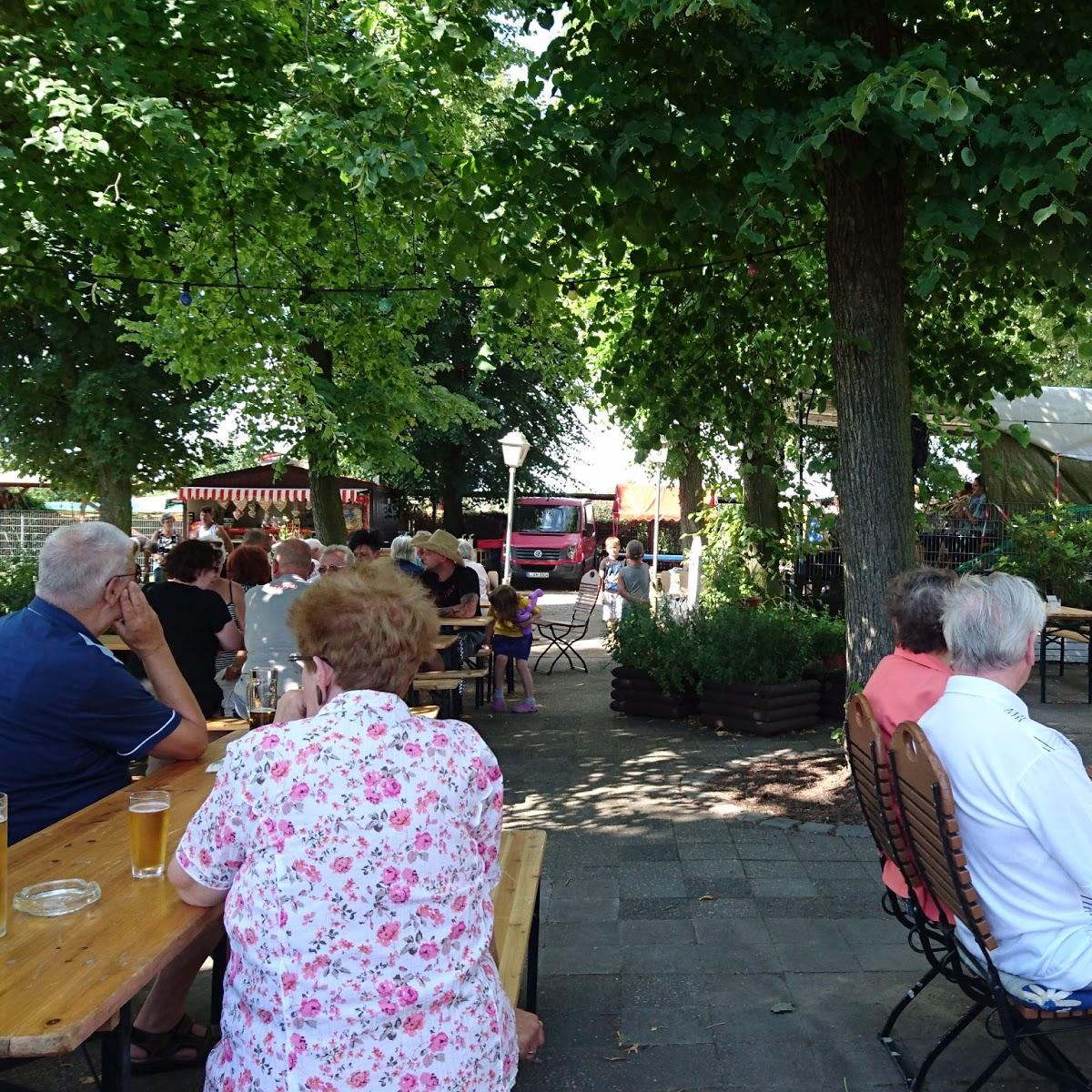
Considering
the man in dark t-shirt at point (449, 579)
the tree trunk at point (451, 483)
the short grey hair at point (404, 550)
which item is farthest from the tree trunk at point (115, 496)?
the man in dark t-shirt at point (449, 579)

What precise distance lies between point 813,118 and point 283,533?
21.0 meters

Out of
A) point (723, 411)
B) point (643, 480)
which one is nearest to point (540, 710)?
point (723, 411)

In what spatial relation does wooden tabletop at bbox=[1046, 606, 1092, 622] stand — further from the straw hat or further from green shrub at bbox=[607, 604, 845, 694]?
the straw hat

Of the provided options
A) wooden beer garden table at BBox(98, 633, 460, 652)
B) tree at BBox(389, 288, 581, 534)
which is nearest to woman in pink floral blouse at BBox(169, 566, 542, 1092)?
wooden beer garden table at BBox(98, 633, 460, 652)

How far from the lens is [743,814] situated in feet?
20.2

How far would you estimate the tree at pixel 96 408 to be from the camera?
22.0 metres

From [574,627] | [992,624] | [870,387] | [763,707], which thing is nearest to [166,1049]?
[992,624]

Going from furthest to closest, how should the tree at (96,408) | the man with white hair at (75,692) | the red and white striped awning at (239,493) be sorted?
1. the red and white striped awning at (239,493)
2. the tree at (96,408)
3. the man with white hair at (75,692)

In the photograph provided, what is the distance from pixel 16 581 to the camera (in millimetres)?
12680

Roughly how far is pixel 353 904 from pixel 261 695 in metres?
2.31

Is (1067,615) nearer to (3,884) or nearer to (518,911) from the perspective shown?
(518,911)

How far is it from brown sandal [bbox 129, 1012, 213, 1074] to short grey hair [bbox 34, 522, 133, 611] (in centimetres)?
126

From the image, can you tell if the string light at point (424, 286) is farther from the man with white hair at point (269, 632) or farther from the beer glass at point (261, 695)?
the beer glass at point (261, 695)

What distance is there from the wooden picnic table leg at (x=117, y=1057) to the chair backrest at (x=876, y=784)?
6.56 feet
